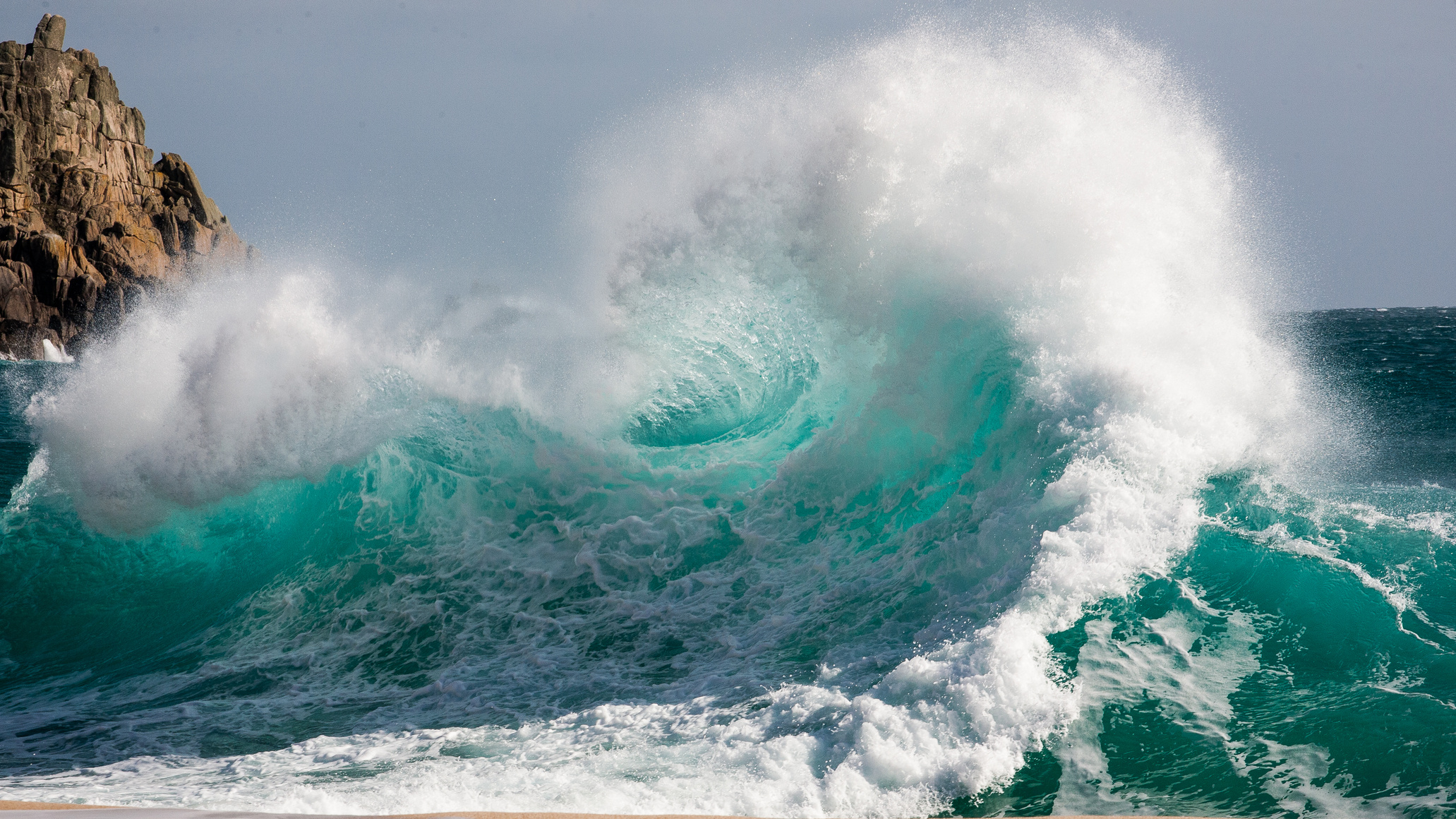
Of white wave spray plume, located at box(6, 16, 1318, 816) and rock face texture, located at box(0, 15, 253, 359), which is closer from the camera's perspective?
white wave spray plume, located at box(6, 16, 1318, 816)

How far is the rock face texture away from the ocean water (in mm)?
52062

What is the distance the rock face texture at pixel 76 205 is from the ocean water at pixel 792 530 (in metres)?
52.1

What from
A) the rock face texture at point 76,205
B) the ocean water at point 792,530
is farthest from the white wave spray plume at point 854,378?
the rock face texture at point 76,205

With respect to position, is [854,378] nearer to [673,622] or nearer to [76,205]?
[673,622]

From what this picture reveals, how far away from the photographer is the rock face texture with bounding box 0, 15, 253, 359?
170 feet

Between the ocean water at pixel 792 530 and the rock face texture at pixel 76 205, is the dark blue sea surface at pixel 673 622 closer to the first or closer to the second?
the ocean water at pixel 792 530

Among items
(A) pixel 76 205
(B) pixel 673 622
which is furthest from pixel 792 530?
(A) pixel 76 205

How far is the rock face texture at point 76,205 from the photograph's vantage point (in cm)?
5175

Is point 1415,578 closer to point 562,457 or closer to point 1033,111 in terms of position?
point 1033,111

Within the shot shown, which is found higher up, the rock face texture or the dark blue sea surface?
the rock face texture

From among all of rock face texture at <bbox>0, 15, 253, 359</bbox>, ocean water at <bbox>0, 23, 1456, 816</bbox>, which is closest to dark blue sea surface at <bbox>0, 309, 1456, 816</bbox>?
ocean water at <bbox>0, 23, 1456, 816</bbox>

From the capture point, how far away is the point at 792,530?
8398 mm

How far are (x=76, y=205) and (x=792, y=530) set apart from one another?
67.2m

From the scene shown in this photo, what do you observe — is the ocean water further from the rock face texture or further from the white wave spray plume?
the rock face texture
